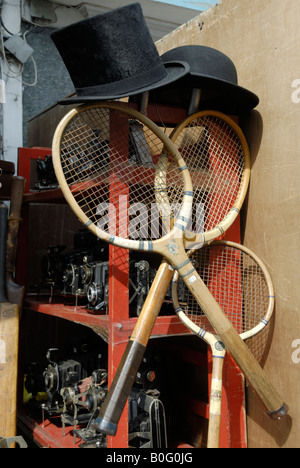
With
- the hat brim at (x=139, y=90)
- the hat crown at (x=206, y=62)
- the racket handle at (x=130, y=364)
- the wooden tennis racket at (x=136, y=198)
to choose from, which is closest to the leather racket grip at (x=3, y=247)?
the wooden tennis racket at (x=136, y=198)

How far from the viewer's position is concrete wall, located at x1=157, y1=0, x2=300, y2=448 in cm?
178

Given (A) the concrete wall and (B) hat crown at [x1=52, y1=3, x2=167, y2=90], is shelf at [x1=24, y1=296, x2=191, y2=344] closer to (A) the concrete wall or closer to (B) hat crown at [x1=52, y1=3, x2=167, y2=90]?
(A) the concrete wall

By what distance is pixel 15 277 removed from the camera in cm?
263

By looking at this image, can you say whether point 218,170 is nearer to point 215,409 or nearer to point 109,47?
point 109,47

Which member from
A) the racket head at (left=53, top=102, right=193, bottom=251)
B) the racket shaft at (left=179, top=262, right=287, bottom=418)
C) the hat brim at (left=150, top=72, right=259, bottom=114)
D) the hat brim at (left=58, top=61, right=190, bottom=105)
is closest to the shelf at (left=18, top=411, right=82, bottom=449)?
the racket shaft at (left=179, top=262, right=287, bottom=418)

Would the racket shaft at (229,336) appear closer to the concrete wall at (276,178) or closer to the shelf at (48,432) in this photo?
the concrete wall at (276,178)

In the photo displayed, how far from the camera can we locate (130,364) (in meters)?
1.48

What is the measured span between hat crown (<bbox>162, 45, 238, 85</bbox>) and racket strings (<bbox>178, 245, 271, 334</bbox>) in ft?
2.25

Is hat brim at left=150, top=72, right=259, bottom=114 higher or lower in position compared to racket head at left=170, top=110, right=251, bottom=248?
higher

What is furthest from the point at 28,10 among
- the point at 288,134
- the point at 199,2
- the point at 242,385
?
the point at 242,385

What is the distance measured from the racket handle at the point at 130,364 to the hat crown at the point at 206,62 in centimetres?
75

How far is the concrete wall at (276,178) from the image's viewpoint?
5.85 feet

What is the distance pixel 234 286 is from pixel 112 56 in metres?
1.03

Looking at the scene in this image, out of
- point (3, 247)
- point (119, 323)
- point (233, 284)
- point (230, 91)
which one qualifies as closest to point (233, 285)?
point (233, 284)
